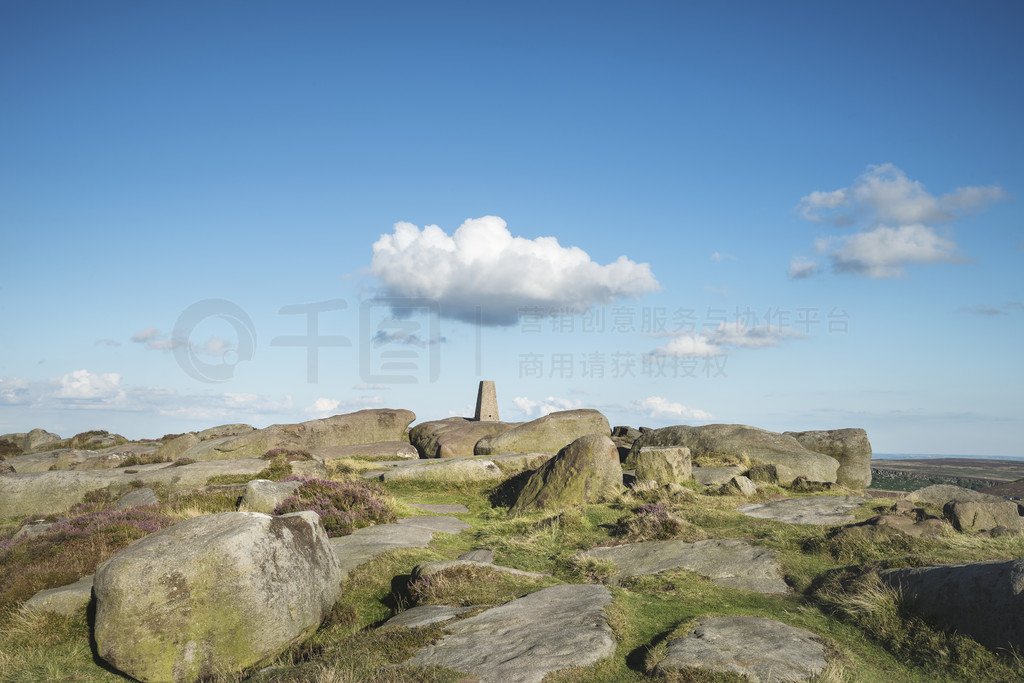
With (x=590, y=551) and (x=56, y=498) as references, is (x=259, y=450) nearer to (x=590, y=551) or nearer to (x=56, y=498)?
(x=56, y=498)

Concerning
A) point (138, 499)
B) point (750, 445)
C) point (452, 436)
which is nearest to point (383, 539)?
point (138, 499)

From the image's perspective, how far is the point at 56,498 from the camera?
21469 millimetres

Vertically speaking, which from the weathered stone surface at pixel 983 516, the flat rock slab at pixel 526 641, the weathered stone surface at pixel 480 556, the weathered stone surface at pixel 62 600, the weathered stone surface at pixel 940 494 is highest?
the weathered stone surface at pixel 983 516

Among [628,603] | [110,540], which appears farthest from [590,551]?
[110,540]

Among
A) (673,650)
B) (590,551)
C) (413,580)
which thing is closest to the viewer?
(673,650)

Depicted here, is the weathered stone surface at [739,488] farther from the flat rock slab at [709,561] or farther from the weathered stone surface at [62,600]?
the weathered stone surface at [62,600]

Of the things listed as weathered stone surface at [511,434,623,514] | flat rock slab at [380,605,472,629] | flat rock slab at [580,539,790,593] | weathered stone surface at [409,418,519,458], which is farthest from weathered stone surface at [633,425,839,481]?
flat rock slab at [380,605,472,629]

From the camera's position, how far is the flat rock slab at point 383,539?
45.1ft

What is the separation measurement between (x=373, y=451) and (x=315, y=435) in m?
6.12

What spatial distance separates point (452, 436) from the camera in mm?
34656

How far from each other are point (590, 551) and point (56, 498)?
65.2ft

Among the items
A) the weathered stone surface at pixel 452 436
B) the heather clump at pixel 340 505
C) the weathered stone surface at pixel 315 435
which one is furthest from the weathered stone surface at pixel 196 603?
the weathered stone surface at pixel 315 435

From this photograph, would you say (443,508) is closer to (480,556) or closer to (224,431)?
(480,556)

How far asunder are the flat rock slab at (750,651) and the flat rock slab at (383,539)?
24.2 feet
